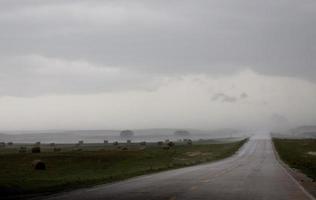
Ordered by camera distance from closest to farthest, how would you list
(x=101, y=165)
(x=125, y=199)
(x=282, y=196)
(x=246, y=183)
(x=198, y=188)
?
1. (x=125, y=199)
2. (x=282, y=196)
3. (x=198, y=188)
4. (x=246, y=183)
5. (x=101, y=165)

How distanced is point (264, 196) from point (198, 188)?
15.3ft

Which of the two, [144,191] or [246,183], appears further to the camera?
[246,183]

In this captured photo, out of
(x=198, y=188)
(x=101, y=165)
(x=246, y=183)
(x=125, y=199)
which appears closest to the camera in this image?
(x=125, y=199)

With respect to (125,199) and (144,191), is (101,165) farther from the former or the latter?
(125,199)

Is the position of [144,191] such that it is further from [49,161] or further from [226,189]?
[49,161]

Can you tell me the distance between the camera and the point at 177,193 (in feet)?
78.9

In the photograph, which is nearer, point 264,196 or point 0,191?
point 264,196

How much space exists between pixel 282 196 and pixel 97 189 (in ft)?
30.4

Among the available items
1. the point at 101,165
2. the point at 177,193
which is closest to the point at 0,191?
the point at 177,193

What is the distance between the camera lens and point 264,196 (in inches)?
904

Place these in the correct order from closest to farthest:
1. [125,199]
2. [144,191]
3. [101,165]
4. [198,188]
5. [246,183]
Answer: [125,199] → [144,191] → [198,188] → [246,183] → [101,165]

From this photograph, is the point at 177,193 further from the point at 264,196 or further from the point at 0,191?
the point at 0,191

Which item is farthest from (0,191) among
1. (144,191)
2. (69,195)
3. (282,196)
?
(282,196)

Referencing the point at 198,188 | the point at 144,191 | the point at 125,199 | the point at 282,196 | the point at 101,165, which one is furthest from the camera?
the point at 101,165
